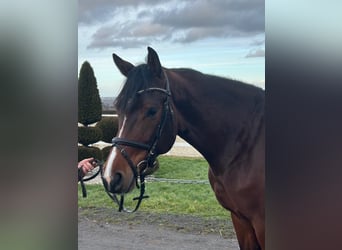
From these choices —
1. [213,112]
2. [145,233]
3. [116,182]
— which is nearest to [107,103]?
[116,182]

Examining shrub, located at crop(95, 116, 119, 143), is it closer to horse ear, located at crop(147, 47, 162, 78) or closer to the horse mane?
the horse mane

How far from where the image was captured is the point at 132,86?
2459mm

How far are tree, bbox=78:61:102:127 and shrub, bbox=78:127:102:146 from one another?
43 mm

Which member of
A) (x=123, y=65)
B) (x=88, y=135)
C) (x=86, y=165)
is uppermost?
(x=123, y=65)

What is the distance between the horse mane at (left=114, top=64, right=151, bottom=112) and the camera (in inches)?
96.0

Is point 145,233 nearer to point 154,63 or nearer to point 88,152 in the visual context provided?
point 88,152

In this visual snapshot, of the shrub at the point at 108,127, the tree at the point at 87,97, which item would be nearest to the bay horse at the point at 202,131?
the shrub at the point at 108,127

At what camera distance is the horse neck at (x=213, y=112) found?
2.53 metres

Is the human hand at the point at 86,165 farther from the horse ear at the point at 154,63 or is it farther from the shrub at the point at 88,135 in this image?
the horse ear at the point at 154,63

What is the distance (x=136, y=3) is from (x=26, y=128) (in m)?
1.08

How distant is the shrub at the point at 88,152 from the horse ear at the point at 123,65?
1.78 feet

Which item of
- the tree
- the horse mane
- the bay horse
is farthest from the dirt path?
the horse mane

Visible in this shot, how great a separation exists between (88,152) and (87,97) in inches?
14.6

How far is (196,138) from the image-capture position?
2.57 metres
